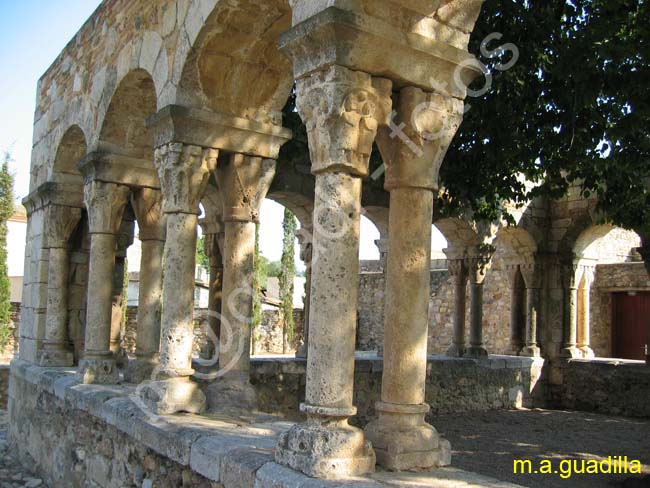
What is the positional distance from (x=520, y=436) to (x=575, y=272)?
4016mm

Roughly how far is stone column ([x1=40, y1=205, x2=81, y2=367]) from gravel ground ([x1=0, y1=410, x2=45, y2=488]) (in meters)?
1.16

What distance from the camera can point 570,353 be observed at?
11.2 meters

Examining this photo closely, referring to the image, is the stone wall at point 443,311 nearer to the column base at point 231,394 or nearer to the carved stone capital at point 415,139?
the column base at point 231,394

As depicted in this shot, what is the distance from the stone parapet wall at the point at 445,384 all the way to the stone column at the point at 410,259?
4.49 metres

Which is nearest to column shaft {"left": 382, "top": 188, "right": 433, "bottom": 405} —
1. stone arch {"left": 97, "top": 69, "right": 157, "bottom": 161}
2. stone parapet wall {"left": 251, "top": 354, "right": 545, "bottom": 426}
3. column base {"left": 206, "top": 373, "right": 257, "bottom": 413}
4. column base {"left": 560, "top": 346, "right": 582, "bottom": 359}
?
column base {"left": 206, "top": 373, "right": 257, "bottom": 413}

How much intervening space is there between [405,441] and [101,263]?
4038mm

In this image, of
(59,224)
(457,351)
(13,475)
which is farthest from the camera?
(457,351)

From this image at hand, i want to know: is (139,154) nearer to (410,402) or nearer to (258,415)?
(258,415)

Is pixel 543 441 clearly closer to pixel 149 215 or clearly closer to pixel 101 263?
pixel 149 215

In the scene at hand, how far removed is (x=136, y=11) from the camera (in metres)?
5.76

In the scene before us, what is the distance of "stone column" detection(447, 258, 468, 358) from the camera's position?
10531 millimetres

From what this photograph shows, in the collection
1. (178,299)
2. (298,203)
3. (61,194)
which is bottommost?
(178,299)

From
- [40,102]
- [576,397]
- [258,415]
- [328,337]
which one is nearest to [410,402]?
[328,337]


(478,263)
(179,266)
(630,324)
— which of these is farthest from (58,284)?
(630,324)
